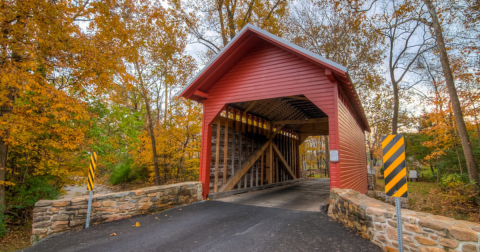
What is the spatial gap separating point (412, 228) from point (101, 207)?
5.63m

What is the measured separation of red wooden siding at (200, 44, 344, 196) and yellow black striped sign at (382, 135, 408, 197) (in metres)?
3.03

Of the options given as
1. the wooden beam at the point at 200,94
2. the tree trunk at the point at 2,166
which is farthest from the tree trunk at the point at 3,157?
the wooden beam at the point at 200,94

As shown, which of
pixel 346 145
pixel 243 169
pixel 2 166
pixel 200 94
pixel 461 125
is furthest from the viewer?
pixel 243 169

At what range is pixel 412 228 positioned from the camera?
297cm

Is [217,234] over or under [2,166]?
under

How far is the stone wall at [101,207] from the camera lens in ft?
13.9

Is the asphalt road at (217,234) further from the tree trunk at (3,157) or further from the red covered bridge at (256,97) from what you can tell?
the tree trunk at (3,157)

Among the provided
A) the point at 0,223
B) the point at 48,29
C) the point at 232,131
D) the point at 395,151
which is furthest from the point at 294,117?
the point at 0,223

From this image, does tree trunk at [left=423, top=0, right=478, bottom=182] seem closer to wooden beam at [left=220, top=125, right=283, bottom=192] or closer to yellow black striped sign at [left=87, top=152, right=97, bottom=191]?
wooden beam at [left=220, top=125, right=283, bottom=192]

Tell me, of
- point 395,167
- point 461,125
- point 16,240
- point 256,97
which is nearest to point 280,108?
point 256,97

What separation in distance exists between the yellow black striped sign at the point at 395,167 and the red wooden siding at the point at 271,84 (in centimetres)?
303

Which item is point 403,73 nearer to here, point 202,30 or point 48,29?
point 202,30

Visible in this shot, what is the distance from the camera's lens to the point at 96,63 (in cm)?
627

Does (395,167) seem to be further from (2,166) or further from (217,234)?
(2,166)
